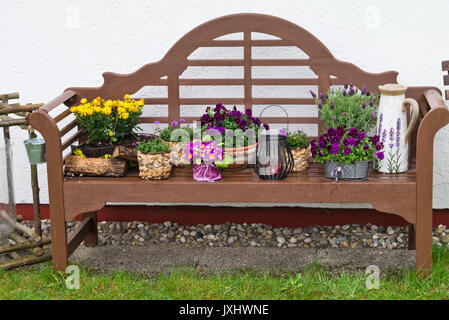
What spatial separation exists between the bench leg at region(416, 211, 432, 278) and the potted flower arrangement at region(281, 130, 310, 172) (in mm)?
731

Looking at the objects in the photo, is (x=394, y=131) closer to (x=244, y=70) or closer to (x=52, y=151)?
(x=244, y=70)

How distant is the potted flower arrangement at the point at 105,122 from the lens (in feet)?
13.7

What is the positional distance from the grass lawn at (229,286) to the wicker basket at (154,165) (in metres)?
0.58

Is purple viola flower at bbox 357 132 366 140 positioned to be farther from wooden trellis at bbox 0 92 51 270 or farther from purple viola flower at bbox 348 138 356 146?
wooden trellis at bbox 0 92 51 270

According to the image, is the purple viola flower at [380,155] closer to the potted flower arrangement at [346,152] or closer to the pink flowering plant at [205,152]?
the potted flower arrangement at [346,152]

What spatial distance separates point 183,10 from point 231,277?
180cm

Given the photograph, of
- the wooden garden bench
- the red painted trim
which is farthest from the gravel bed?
the wooden garden bench

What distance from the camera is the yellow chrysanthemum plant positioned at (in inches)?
165

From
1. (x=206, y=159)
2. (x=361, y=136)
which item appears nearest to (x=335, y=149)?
(x=361, y=136)

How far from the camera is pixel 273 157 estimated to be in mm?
3961

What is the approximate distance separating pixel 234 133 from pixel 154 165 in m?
0.50

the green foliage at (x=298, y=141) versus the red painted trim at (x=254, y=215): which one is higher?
the green foliage at (x=298, y=141)

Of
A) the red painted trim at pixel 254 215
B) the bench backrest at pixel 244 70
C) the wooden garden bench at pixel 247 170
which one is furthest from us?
the red painted trim at pixel 254 215

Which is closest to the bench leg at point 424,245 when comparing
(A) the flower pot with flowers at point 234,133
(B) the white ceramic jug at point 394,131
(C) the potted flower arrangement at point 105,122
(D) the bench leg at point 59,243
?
(B) the white ceramic jug at point 394,131
